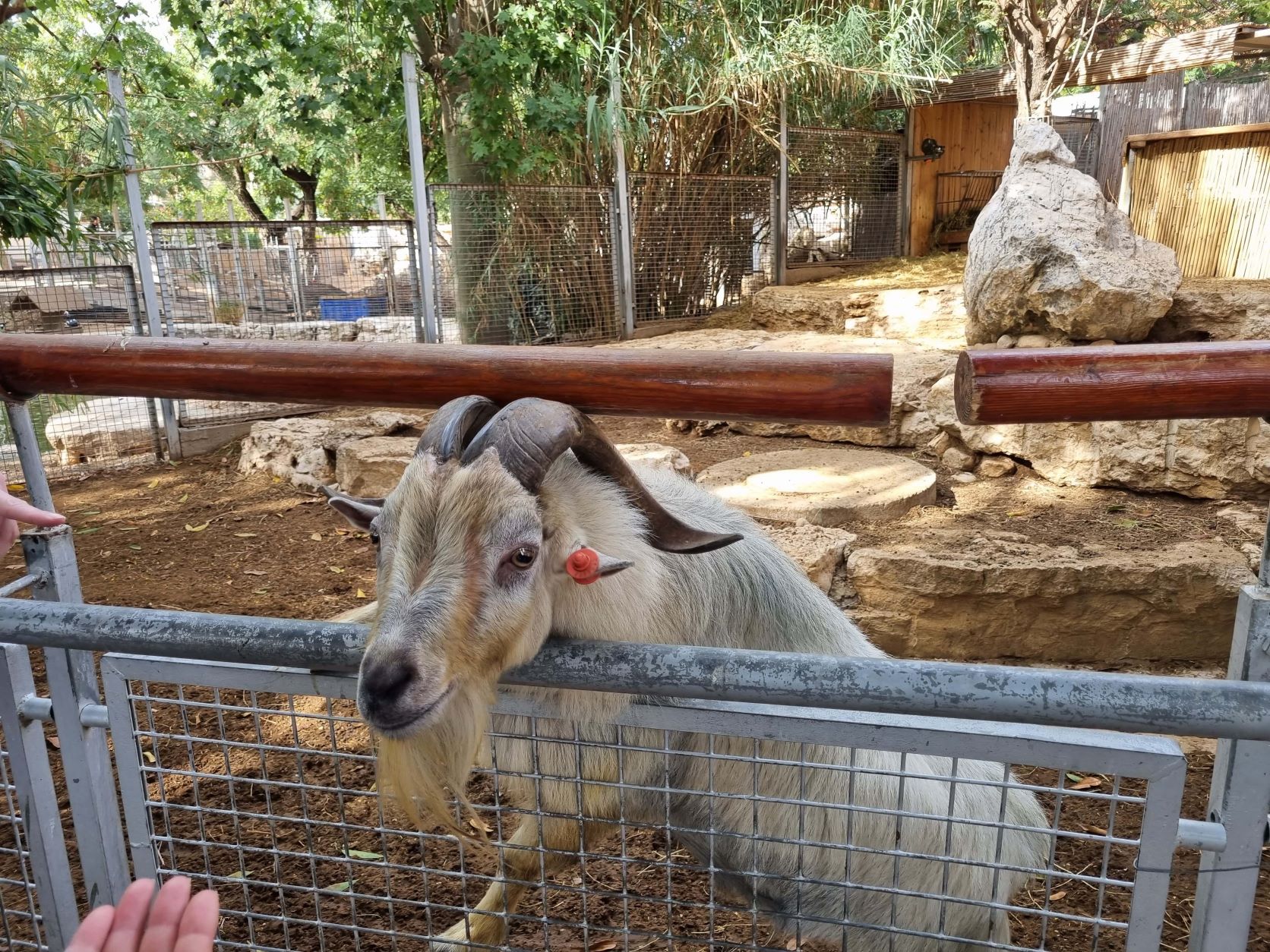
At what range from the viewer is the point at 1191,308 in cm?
593

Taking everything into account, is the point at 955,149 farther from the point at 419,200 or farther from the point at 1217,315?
the point at 419,200

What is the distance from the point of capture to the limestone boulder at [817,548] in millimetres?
3762

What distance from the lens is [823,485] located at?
4.88 metres

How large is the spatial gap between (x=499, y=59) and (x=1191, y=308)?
20.2ft

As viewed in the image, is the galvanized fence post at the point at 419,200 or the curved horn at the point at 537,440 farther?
the galvanized fence post at the point at 419,200

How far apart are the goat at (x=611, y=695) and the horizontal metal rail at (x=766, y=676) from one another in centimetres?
17

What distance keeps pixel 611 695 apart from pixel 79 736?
3.15ft

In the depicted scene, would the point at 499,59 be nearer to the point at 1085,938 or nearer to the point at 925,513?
the point at 925,513

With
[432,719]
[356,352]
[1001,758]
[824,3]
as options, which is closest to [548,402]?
[356,352]

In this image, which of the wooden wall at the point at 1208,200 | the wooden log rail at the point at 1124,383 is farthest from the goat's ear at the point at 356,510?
the wooden wall at the point at 1208,200

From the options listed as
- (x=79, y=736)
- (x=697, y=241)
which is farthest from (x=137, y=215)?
(x=79, y=736)

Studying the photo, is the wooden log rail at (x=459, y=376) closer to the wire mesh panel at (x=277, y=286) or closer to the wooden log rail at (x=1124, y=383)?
the wooden log rail at (x=1124, y=383)

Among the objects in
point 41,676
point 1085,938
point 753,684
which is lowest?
point 1085,938

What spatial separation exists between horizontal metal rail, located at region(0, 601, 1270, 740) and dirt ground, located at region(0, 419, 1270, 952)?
0.27 metres
